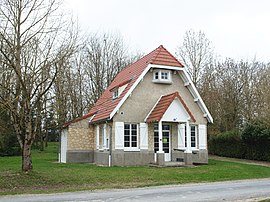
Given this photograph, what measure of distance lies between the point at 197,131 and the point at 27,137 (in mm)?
14593

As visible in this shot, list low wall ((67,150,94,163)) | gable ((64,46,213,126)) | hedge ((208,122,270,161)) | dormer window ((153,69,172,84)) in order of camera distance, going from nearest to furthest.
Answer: gable ((64,46,213,126)), dormer window ((153,69,172,84)), low wall ((67,150,94,163)), hedge ((208,122,270,161))

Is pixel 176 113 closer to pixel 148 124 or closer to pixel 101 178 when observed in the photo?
pixel 148 124

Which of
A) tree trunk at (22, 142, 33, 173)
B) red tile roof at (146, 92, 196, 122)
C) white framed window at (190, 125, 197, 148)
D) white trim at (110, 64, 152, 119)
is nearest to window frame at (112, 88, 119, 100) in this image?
white trim at (110, 64, 152, 119)

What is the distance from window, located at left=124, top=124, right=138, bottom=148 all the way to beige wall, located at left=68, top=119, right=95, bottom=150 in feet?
16.2

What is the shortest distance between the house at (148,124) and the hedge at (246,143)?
5007mm

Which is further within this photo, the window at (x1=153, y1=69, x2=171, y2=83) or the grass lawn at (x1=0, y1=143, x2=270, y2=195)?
the window at (x1=153, y1=69, x2=171, y2=83)

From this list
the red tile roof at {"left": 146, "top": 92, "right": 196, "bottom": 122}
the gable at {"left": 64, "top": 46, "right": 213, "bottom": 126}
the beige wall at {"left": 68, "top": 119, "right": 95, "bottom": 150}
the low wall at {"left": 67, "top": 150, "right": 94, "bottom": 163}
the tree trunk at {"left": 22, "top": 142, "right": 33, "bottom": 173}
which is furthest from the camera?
the beige wall at {"left": 68, "top": 119, "right": 95, "bottom": 150}

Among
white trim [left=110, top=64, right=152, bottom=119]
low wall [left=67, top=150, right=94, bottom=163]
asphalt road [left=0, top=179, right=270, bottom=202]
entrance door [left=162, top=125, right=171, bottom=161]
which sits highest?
Result: white trim [left=110, top=64, right=152, bottom=119]

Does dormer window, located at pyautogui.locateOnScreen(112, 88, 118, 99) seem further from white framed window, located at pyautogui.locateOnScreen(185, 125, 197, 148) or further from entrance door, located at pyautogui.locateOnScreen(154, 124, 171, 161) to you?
white framed window, located at pyautogui.locateOnScreen(185, 125, 197, 148)

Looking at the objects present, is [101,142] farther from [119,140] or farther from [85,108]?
[85,108]

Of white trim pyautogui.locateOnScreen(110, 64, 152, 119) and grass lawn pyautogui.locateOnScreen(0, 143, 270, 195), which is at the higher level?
white trim pyautogui.locateOnScreen(110, 64, 152, 119)

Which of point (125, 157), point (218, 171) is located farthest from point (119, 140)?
point (218, 171)

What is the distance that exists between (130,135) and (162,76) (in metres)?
5.14

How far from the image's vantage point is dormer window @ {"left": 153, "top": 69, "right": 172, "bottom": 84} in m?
27.1
